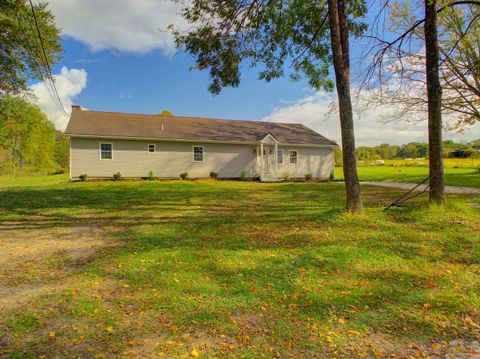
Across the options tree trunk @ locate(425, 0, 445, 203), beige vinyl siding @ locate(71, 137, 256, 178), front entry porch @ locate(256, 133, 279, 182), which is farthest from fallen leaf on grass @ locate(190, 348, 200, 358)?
front entry porch @ locate(256, 133, 279, 182)

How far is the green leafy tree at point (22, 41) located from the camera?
437 inches

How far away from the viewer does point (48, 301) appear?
3.41m

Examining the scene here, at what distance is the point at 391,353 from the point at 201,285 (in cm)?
225

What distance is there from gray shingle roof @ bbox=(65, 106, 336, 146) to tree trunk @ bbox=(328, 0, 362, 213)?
45.8 ft

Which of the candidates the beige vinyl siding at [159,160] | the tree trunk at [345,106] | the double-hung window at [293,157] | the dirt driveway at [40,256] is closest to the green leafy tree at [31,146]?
the beige vinyl siding at [159,160]

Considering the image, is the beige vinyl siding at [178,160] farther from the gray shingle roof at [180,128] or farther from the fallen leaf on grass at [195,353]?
the fallen leaf on grass at [195,353]

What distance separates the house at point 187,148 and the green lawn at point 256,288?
458 inches

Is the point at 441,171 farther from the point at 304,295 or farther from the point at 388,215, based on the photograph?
the point at 304,295

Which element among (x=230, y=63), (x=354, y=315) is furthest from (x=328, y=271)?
(x=230, y=63)

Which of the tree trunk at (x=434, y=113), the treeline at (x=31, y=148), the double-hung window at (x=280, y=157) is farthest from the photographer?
the treeline at (x=31, y=148)

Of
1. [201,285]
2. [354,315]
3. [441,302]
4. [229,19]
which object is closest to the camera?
[354,315]

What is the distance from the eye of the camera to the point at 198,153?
20.4 meters

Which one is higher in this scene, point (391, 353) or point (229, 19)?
point (229, 19)

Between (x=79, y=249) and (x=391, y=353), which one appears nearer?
(x=391, y=353)
